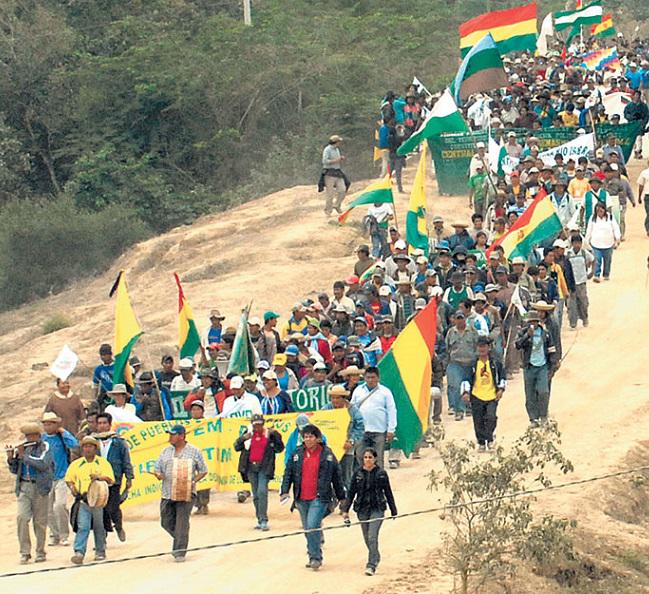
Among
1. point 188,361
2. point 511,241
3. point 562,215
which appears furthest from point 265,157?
point 188,361

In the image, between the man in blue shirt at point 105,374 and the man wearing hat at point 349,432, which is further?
the man in blue shirt at point 105,374

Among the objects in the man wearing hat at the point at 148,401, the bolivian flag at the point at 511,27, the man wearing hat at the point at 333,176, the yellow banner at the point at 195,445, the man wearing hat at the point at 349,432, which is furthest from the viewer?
the bolivian flag at the point at 511,27

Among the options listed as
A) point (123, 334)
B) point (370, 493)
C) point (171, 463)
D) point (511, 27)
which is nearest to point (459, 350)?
point (123, 334)

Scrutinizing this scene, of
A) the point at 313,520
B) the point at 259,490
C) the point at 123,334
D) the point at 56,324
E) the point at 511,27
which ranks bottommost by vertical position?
the point at 56,324

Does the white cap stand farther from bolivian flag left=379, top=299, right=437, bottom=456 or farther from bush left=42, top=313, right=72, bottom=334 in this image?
bush left=42, top=313, right=72, bottom=334

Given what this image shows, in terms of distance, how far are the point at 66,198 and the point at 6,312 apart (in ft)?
20.9

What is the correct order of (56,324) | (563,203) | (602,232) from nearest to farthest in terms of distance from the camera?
(602,232) < (563,203) < (56,324)

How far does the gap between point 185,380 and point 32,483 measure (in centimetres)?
307

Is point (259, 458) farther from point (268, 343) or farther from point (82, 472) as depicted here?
point (268, 343)

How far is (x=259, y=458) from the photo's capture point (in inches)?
630

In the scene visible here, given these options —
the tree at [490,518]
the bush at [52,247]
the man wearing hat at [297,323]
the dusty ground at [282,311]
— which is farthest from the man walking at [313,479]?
the bush at [52,247]

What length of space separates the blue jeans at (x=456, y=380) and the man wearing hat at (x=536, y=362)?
713mm

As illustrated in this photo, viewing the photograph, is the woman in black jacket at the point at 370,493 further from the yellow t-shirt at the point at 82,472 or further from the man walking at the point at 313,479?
Result: the yellow t-shirt at the point at 82,472

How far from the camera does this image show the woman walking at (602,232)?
2559 centimetres
